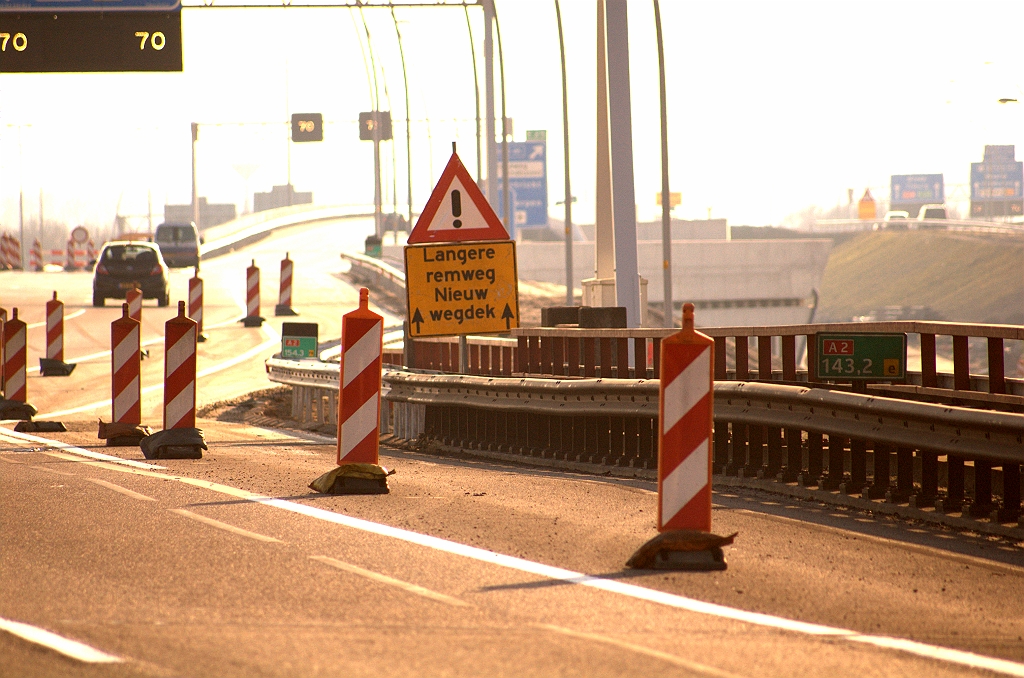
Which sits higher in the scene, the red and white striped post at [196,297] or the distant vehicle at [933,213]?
the distant vehicle at [933,213]

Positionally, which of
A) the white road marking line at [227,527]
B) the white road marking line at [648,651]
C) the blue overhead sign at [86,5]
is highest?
the blue overhead sign at [86,5]

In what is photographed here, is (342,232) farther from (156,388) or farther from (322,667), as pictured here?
(322,667)

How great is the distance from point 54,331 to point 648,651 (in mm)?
21528

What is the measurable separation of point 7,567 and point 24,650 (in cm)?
188

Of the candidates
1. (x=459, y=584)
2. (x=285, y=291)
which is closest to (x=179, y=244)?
(x=285, y=291)

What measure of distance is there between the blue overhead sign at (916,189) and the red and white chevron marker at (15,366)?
600ft

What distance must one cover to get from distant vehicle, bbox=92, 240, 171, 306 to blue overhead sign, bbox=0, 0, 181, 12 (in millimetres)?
16905

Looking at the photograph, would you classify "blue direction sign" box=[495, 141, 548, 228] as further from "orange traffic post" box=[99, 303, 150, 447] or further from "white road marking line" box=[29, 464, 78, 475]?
"white road marking line" box=[29, 464, 78, 475]

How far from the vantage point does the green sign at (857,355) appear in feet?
36.4

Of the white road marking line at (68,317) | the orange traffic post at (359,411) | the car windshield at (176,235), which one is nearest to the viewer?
the orange traffic post at (359,411)

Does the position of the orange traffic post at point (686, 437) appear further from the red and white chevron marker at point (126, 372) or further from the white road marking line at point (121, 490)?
the red and white chevron marker at point (126, 372)

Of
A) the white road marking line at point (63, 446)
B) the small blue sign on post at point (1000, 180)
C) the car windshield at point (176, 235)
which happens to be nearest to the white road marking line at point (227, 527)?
the white road marking line at point (63, 446)

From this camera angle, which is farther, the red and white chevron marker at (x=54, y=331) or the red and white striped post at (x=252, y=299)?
the red and white striped post at (x=252, y=299)

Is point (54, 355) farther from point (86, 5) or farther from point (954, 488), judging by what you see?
point (954, 488)
